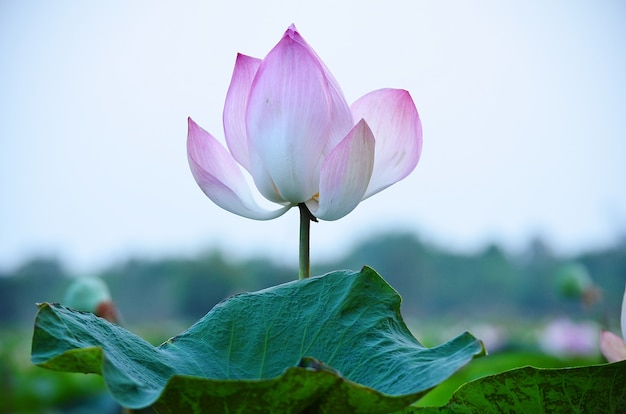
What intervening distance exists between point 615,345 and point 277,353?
24 centimetres

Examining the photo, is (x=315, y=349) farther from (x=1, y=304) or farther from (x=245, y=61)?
(x=1, y=304)

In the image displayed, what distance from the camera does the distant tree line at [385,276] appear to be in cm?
1770

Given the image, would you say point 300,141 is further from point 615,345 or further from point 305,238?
point 615,345

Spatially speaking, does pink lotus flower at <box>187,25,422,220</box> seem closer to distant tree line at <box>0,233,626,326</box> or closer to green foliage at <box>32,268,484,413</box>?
green foliage at <box>32,268,484,413</box>

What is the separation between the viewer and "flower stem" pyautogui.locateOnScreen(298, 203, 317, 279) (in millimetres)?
460

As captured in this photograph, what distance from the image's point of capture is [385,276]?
21.9m

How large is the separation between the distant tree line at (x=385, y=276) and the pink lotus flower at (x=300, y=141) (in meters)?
15.3

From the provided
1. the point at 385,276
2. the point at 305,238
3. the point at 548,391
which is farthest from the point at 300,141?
the point at 385,276

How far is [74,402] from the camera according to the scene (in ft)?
15.5

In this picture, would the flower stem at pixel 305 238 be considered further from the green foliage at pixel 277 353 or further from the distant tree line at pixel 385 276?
the distant tree line at pixel 385 276

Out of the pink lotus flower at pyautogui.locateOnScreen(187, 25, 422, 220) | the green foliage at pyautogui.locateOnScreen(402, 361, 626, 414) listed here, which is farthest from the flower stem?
the green foliage at pyautogui.locateOnScreen(402, 361, 626, 414)

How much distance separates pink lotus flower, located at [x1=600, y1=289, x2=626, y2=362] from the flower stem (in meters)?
0.22

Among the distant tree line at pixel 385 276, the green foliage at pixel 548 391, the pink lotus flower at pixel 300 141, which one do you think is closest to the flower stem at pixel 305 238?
the pink lotus flower at pixel 300 141

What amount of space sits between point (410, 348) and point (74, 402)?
470 centimetres
